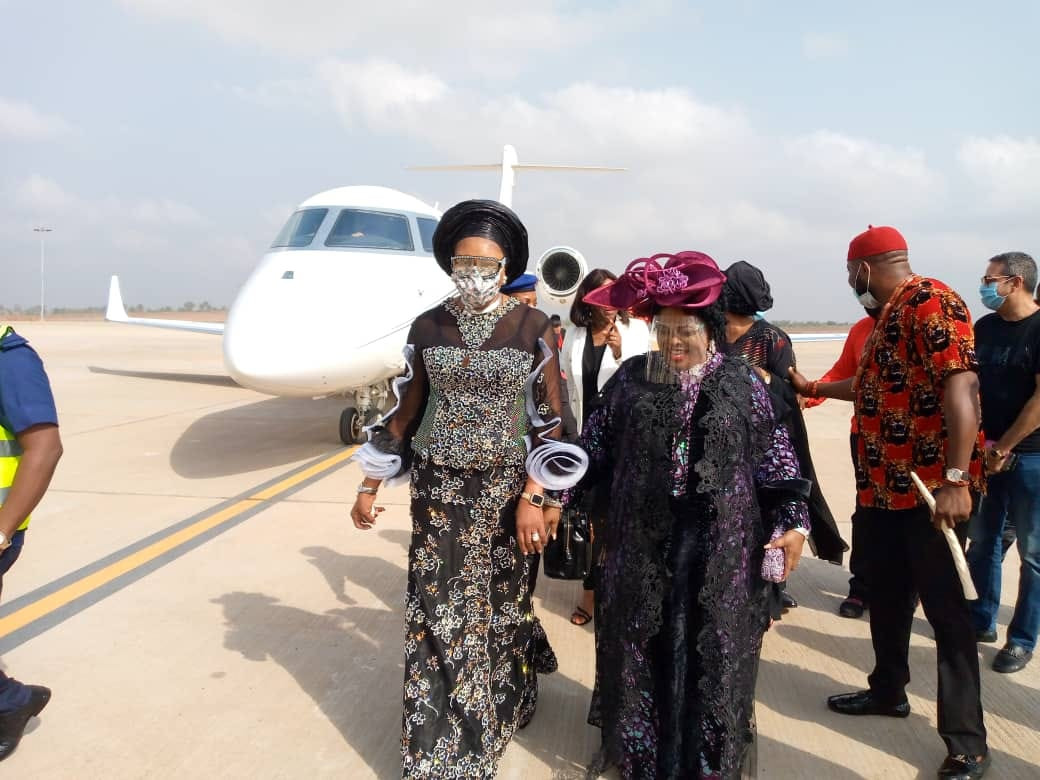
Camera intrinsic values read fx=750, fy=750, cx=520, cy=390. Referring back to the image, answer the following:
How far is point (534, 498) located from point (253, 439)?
775cm

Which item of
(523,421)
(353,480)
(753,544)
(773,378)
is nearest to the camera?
(753,544)

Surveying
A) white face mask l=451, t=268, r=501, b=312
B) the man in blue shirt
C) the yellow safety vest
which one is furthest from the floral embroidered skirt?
the yellow safety vest

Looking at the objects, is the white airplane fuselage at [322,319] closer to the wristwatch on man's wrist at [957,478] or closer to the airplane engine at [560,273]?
the airplane engine at [560,273]

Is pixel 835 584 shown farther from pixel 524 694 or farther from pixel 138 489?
pixel 138 489

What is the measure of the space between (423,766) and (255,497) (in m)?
4.61

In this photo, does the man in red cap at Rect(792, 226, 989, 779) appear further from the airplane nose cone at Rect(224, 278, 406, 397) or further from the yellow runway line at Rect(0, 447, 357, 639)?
the airplane nose cone at Rect(224, 278, 406, 397)

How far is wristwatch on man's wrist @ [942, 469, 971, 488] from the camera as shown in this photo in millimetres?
2488

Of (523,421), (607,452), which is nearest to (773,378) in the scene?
(607,452)

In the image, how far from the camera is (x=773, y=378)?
339 centimetres

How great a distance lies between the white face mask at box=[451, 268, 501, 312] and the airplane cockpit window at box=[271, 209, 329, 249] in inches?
230

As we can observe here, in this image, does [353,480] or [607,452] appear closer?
[607,452]

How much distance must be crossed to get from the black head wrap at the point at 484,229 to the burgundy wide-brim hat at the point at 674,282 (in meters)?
0.44

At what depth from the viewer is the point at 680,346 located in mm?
2496

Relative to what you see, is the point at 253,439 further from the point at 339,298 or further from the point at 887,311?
the point at 887,311
